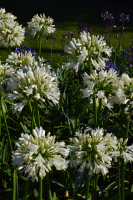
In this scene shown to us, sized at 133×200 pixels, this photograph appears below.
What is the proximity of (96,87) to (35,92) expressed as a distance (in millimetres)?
621

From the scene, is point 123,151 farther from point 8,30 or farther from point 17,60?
point 8,30

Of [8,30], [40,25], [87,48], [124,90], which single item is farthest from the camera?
[40,25]

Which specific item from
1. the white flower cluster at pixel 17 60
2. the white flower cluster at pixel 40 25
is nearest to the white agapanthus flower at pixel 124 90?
the white flower cluster at pixel 17 60

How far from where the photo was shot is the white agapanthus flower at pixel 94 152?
68.4 inches

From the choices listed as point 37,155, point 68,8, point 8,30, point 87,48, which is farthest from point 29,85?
point 68,8

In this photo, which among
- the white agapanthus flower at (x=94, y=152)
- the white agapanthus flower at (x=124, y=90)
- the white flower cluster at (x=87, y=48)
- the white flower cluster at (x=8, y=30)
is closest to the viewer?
the white agapanthus flower at (x=94, y=152)

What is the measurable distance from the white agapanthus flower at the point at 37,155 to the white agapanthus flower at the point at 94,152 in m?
0.13

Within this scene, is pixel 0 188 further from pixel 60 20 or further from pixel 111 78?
pixel 60 20

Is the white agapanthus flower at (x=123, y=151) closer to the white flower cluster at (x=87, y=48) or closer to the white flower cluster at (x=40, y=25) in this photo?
the white flower cluster at (x=87, y=48)

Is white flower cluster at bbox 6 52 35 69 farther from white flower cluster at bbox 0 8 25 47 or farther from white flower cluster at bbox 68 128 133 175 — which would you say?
white flower cluster at bbox 68 128 133 175

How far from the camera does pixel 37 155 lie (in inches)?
66.7

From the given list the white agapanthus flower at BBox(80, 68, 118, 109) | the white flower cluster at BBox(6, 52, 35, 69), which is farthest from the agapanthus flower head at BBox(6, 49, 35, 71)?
the white agapanthus flower at BBox(80, 68, 118, 109)

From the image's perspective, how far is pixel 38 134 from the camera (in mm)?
1763

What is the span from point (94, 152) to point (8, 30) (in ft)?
8.93
